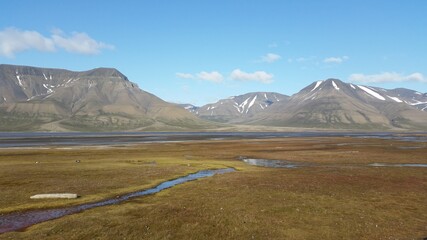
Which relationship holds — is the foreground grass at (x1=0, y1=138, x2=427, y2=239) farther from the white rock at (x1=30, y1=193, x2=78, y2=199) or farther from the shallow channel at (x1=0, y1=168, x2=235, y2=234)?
the shallow channel at (x1=0, y1=168, x2=235, y2=234)

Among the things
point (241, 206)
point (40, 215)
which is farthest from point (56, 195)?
point (241, 206)

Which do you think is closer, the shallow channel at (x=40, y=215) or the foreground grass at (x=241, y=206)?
the foreground grass at (x=241, y=206)

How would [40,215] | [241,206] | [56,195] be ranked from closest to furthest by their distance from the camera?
1. [40,215]
2. [241,206]
3. [56,195]

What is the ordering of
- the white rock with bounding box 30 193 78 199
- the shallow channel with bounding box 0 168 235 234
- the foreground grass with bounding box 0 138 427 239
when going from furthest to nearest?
the white rock with bounding box 30 193 78 199, the shallow channel with bounding box 0 168 235 234, the foreground grass with bounding box 0 138 427 239

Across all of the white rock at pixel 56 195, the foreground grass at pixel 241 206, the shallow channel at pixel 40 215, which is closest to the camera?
the foreground grass at pixel 241 206

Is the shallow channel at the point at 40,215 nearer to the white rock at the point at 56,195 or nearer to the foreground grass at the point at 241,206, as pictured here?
the foreground grass at the point at 241,206

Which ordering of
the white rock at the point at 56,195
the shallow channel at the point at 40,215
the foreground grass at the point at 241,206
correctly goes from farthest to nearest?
the white rock at the point at 56,195 → the shallow channel at the point at 40,215 → the foreground grass at the point at 241,206

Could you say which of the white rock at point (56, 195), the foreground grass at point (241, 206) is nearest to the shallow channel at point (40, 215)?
the foreground grass at point (241, 206)

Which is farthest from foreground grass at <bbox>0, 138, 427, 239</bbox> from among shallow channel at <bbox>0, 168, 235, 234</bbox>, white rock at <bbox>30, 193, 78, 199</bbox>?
shallow channel at <bbox>0, 168, 235, 234</bbox>

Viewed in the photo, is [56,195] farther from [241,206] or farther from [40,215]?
[241,206]

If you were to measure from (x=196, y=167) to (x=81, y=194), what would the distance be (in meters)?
30.7

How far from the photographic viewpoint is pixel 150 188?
4500cm

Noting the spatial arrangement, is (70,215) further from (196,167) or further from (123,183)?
(196,167)

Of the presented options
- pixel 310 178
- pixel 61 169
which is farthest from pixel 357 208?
pixel 61 169
